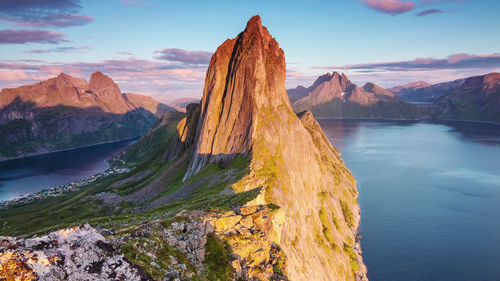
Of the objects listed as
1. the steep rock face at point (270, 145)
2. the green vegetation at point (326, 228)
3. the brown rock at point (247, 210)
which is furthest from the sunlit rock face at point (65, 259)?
the green vegetation at point (326, 228)

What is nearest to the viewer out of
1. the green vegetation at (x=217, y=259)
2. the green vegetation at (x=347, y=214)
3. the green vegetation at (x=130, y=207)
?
the green vegetation at (x=217, y=259)

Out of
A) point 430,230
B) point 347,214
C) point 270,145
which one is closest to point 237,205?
point 270,145

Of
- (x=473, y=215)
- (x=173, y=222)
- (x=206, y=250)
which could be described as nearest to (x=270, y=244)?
(x=206, y=250)

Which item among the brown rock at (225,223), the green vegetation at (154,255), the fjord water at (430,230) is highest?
the green vegetation at (154,255)

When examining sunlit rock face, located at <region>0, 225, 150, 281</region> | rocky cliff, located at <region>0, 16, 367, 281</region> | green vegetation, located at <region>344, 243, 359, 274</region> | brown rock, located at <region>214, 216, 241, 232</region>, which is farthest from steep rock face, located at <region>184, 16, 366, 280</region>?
sunlit rock face, located at <region>0, 225, 150, 281</region>

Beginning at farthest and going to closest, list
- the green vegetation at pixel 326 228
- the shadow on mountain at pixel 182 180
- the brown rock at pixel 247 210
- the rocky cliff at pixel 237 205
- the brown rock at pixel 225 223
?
the green vegetation at pixel 326 228, the shadow on mountain at pixel 182 180, the brown rock at pixel 247 210, the brown rock at pixel 225 223, the rocky cliff at pixel 237 205

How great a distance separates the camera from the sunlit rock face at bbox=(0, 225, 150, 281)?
17.0 m

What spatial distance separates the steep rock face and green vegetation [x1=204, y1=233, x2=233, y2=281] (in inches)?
1302

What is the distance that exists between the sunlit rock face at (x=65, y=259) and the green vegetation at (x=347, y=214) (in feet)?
390

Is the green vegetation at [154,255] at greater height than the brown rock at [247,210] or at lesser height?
greater

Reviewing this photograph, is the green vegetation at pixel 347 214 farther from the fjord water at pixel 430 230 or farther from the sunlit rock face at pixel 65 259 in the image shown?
the sunlit rock face at pixel 65 259

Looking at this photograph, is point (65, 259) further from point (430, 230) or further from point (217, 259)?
point (430, 230)

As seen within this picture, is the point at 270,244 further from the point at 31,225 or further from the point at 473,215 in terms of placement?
the point at 473,215

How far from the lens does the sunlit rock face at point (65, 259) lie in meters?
17.0
